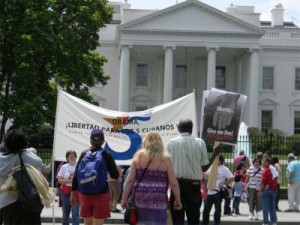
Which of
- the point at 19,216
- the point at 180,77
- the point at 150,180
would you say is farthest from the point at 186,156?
the point at 180,77

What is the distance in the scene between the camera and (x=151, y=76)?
6147cm

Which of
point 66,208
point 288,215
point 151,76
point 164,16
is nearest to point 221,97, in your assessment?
point 66,208

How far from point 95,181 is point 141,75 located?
53908 millimetres

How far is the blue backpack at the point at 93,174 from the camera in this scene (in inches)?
314

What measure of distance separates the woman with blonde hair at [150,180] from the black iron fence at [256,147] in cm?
1652

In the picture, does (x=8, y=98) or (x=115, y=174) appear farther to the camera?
(x=8, y=98)

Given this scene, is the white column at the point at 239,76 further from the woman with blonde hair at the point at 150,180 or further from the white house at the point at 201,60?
the woman with blonde hair at the point at 150,180

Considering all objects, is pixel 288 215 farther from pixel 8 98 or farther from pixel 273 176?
pixel 8 98

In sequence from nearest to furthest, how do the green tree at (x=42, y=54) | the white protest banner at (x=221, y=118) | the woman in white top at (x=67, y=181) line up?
the white protest banner at (x=221, y=118) < the woman in white top at (x=67, y=181) < the green tree at (x=42, y=54)

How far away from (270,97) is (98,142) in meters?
55.5

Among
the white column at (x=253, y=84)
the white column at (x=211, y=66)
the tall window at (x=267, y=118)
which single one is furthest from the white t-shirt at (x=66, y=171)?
the tall window at (x=267, y=118)

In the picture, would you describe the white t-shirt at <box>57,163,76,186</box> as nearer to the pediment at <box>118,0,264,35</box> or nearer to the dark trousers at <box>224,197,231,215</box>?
the dark trousers at <box>224,197,231,215</box>

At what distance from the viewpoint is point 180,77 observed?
61.9 m

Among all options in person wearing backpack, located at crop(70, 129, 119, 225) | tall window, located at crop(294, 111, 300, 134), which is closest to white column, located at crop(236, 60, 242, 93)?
tall window, located at crop(294, 111, 300, 134)
